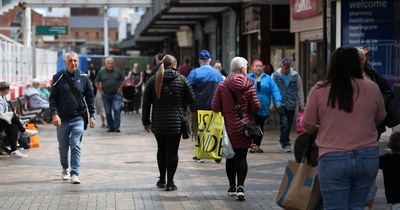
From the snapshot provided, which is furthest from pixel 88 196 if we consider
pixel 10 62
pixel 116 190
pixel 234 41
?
pixel 234 41

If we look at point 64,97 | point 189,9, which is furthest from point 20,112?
point 64,97

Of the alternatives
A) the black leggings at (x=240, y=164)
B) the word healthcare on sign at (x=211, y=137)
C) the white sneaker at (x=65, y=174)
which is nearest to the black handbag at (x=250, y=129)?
the black leggings at (x=240, y=164)

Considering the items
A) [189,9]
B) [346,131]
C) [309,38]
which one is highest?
[189,9]

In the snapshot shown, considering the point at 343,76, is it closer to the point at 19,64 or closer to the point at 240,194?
the point at 240,194

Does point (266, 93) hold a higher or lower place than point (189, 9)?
lower

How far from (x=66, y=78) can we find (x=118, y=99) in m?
8.76

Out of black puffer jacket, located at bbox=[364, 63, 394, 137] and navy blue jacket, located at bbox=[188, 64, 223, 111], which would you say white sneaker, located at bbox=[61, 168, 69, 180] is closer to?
navy blue jacket, located at bbox=[188, 64, 223, 111]

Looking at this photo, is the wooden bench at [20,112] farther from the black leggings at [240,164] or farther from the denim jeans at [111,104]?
the black leggings at [240,164]

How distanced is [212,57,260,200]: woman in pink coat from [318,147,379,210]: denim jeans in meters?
3.50

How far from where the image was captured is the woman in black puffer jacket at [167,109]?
973 cm

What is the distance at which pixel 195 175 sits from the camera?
11227 millimetres

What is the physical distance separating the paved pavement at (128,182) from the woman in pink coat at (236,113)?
0.31 metres

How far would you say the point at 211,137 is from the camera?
9.59 metres

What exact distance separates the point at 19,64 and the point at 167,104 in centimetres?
1718
